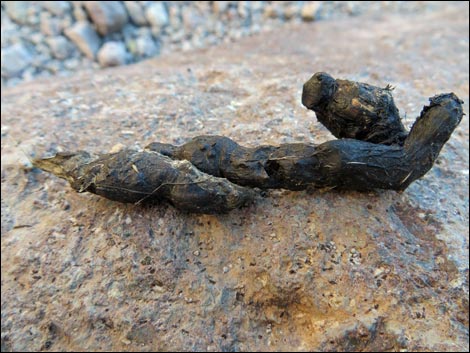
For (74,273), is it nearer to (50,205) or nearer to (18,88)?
(50,205)

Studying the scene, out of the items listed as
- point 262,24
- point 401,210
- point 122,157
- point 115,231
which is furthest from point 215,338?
point 262,24

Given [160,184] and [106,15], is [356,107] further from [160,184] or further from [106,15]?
[106,15]

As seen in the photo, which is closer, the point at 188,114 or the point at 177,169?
the point at 177,169

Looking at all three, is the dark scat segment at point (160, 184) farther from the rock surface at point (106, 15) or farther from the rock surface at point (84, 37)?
the rock surface at point (106, 15)

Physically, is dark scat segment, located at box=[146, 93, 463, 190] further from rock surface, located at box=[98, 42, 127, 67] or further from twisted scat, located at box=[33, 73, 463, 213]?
rock surface, located at box=[98, 42, 127, 67]

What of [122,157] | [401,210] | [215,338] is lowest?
[215,338]

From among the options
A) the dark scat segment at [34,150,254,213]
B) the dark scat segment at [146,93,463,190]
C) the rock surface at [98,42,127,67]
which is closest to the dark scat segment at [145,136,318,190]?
the dark scat segment at [146,93,463,190]
